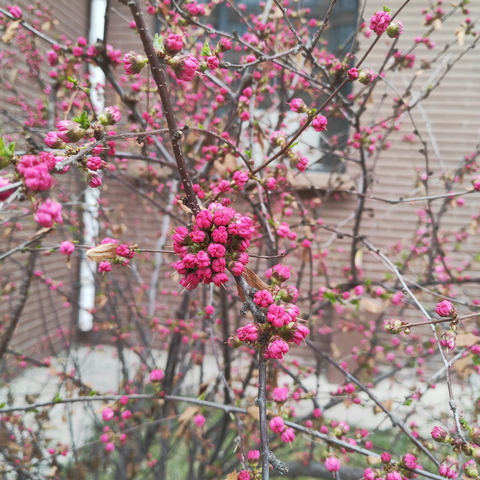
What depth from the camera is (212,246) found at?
72 centimetres

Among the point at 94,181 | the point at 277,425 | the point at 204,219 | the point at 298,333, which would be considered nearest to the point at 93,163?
the point at 94,181

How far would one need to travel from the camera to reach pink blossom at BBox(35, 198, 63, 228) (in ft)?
1.94

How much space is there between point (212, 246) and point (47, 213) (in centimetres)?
31

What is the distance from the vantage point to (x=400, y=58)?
6.00ft

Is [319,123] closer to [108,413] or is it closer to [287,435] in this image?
[287,435]

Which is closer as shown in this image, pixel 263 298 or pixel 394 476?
pixel 263 298

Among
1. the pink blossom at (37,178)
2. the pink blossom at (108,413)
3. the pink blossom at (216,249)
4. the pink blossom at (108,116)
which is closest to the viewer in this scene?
the pink blossom at (37,178)

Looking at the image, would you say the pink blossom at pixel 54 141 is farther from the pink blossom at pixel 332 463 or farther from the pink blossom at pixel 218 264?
the pink blossom at pixel 332 463

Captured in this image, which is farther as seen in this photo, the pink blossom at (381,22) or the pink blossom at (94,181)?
the pink blossom at (381,22)

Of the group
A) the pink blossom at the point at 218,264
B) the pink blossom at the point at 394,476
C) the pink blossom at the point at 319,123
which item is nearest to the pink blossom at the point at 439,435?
the pink blossom at the point at 394,476

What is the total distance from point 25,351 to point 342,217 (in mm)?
4506

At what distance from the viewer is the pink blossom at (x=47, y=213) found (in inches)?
23.3

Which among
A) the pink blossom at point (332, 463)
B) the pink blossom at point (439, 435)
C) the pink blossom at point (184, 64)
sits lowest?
the pink blossom at point (332, 463)

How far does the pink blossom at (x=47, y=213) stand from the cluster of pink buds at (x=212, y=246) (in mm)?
241
